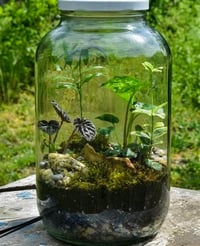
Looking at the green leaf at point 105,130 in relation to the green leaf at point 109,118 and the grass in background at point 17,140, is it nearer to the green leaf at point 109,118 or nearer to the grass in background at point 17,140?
the green leaf at point 109,118

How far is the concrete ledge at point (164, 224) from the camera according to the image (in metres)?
1.43

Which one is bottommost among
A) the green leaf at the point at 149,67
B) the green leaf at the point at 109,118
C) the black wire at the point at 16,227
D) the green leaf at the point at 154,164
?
the black wire at the point at 16,227

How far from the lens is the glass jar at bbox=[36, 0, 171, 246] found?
1.31m

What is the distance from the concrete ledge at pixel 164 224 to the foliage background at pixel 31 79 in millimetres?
1191

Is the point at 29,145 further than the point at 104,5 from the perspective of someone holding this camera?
Yes

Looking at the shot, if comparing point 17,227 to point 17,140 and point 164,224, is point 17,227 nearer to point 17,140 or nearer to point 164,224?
point 164,224

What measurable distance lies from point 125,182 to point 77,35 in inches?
11.8

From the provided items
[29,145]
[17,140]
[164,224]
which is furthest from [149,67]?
[17,140]

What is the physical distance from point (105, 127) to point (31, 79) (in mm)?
2870

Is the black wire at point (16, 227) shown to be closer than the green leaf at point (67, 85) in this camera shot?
No

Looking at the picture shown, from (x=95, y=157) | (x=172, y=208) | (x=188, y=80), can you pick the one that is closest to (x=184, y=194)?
(x=172, y=208)

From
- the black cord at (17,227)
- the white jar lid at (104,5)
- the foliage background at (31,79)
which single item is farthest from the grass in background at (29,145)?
the white jar lid at (104,5)

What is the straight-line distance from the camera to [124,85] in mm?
1312

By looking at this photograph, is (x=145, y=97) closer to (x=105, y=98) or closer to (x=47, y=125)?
(x=105, y=98)
